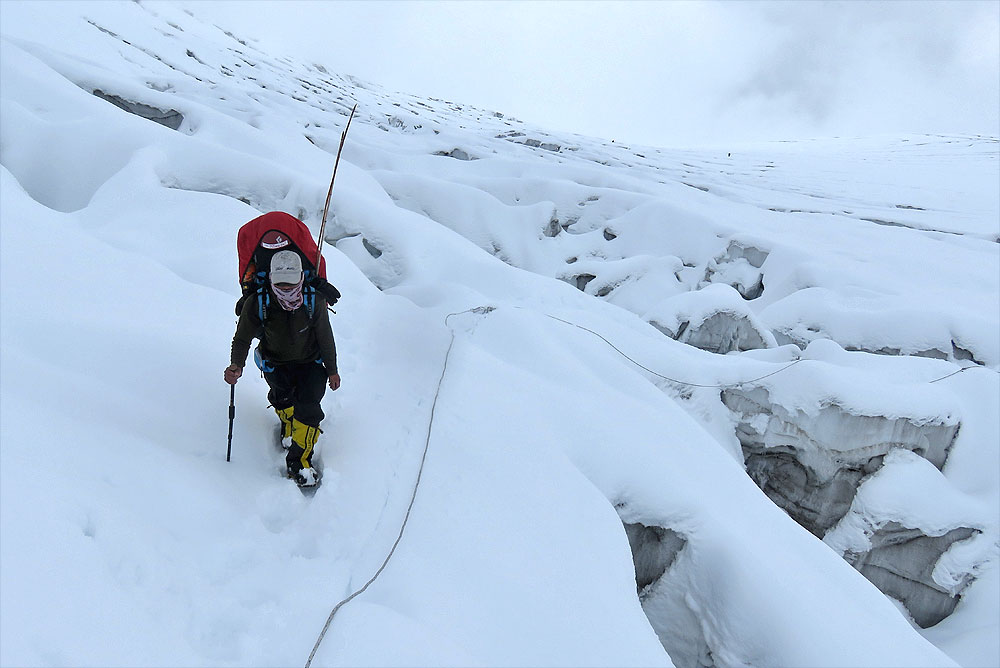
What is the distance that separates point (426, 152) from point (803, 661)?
25.4 meters

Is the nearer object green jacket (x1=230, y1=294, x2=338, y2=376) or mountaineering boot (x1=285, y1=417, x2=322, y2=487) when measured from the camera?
green jacket (x1=230, y1=294, x2=338, y2=376)

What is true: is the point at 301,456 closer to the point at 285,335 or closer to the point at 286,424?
the point at 286,424

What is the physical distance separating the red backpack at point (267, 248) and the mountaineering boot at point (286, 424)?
2.42 feet

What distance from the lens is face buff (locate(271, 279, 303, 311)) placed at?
3220mm

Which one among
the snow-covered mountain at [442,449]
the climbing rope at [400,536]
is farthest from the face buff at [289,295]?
the climbing rope at [400,536]

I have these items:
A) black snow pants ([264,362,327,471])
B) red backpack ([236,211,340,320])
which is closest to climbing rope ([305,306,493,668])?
black snow pants ([264,362,327,471])

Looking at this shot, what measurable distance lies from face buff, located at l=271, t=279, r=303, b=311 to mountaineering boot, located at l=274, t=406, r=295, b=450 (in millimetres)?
811

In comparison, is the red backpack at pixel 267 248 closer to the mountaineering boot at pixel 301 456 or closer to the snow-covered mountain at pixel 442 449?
the mountaineering boot at pixel 301 456

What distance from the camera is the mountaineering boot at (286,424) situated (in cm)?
372

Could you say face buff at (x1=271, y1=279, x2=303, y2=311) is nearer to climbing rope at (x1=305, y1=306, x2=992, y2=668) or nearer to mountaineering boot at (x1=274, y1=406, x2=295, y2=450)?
mountaineering boot at (x1=274, y1=406, x2=295, y2=450)

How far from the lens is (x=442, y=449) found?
4.34 m

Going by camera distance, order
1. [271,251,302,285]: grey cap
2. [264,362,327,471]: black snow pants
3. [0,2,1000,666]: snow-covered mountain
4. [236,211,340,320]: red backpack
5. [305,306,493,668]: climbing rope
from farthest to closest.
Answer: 1. [264,362,327,471]: black snow pants
2. [236,211,340,320]: red backpack
3. [271,251,302,285]: grey cap
4. [0,2,1000,666]: snow-covered mountain
5. [305,306,493,668]: climbing rope

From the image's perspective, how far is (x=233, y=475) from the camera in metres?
3.51

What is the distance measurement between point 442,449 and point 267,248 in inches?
81.1
